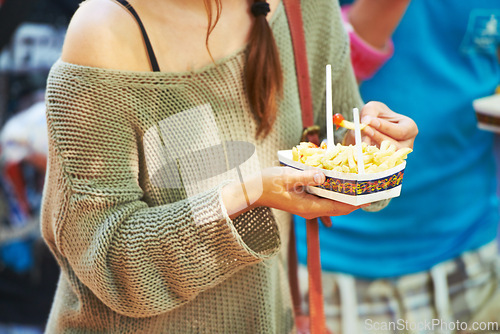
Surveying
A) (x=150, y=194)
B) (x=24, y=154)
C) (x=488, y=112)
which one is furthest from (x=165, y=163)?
(x=24, y=154)

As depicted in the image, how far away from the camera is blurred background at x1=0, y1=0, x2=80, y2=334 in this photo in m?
1.32

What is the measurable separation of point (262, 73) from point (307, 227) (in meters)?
0.23

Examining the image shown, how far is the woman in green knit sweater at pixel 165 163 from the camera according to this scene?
0.63 metres

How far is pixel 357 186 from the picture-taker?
0.55 meters

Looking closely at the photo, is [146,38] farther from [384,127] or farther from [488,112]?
[488,112]

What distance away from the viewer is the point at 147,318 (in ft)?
2.38

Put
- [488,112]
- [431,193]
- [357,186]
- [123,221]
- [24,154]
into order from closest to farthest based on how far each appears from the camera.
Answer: [357,186], [123,221], [488,112], [431,193], [24,154]

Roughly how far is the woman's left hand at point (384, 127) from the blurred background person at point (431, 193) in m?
0.37

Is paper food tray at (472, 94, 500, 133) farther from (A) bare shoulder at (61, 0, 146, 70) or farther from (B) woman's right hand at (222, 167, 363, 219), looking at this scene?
(A) bare shoulder at (61, 0, 146, 70)

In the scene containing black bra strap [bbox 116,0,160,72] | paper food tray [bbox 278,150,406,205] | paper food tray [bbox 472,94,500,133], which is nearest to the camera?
paper food tray [bbox 278,150,406,205]

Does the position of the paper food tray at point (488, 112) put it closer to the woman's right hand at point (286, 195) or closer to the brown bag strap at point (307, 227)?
the brown bag strap at point (307, 227)

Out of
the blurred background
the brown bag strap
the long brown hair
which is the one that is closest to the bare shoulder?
the long brown hair

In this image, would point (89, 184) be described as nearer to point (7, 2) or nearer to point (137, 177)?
point (137, 177)

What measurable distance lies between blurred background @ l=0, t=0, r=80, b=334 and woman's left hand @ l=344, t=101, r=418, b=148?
0.88m
